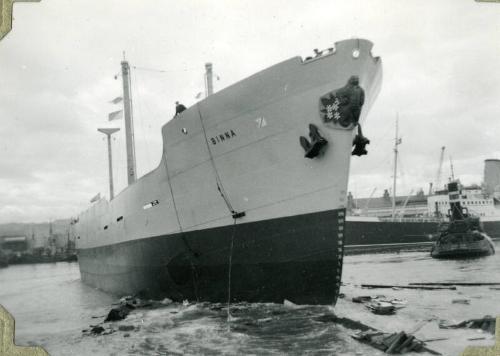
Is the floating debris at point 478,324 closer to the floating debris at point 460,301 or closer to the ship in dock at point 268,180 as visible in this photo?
the ship in dock at point 268,180

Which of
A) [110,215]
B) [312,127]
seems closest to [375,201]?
[110,215]

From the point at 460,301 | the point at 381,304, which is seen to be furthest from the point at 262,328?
the point at 460,301

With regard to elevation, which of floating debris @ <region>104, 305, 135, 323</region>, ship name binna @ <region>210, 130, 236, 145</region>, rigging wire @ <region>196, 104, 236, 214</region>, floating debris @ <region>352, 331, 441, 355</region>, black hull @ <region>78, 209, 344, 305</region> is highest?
ship name binna @ <region>210, 130, 236, 145</region>

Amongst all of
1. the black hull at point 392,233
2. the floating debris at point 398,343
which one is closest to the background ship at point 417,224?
the black hull at point 392,233

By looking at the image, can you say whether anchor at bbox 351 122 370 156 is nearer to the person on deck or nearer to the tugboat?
the person on deck

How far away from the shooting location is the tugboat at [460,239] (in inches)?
747

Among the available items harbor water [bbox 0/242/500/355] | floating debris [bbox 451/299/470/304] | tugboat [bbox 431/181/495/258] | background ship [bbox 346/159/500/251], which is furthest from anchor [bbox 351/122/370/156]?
background ship [bbox 346/159/500/251]

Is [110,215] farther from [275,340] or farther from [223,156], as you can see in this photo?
[275,340]

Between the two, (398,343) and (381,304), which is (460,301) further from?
(398,343)

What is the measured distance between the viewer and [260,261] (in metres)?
7.07

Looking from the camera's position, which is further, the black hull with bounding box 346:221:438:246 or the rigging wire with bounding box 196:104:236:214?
Result: the black hull with bounding box 346:221:438:246

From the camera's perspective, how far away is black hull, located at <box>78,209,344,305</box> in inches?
261

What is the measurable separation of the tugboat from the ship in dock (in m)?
14.3

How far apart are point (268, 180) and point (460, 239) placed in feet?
53.5
